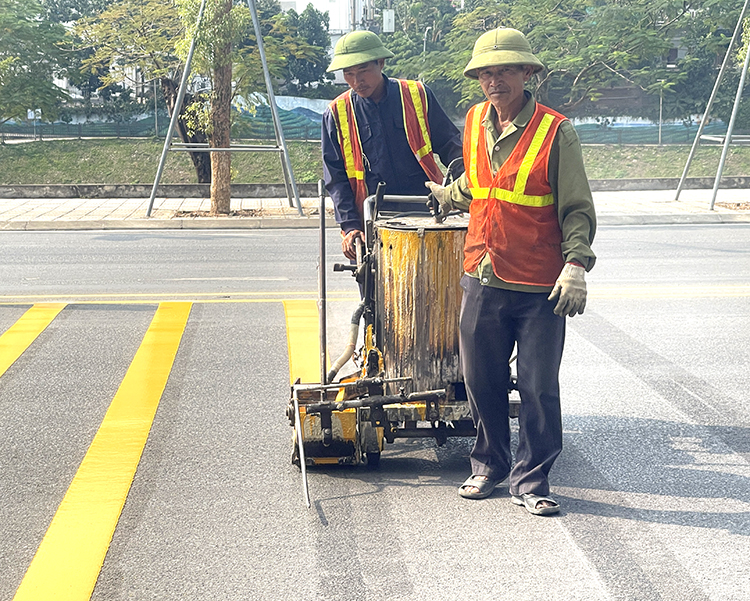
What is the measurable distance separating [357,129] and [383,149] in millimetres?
174

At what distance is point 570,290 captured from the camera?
3.94 metres

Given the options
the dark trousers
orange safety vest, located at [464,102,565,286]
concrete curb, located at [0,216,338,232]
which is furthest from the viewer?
concrete curb, located at [0,216,338,232]

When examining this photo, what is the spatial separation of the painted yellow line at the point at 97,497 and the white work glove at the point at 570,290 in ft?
6.64

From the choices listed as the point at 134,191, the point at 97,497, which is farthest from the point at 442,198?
the point at 134,191

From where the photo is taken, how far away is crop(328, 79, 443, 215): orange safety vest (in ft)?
17.2

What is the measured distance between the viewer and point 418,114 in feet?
17.3

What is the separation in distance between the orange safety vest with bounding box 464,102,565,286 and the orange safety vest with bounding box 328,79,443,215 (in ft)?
3.59

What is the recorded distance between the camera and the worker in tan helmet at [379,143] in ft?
17.1

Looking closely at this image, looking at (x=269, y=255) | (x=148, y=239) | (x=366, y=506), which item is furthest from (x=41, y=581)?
(x=148, y=239)

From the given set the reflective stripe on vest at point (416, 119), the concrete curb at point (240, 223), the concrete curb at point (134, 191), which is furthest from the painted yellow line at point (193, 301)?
the concrete curb at point (134, 191)

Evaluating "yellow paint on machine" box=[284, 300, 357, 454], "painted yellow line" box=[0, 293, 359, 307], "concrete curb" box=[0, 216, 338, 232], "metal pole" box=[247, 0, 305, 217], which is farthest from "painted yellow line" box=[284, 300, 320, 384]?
"metal pole" box=[247, 0, 305, 217]

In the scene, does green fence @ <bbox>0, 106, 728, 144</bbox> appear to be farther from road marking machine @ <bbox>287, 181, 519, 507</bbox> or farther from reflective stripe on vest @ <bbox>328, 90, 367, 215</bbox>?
road marking machine @ <bbox>287, 181, 519, 507</bbox>

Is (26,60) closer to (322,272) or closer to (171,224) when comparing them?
(171,224)

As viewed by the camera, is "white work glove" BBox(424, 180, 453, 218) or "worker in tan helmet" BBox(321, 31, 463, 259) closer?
"white work glove" BBox(424, 180, 453, 218)
